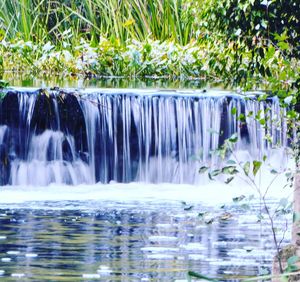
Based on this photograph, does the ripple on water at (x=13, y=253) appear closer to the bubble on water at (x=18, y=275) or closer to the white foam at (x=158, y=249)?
the bubble on water at (x=18, y=275)

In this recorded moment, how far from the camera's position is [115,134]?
13.9 metres

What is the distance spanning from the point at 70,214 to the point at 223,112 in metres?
4.10

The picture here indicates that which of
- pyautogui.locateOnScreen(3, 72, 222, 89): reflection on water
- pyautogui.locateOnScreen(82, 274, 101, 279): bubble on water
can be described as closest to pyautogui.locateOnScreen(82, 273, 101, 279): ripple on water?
pyautogui.locateOnScreen(82, 274, 101, 279): bubble on water

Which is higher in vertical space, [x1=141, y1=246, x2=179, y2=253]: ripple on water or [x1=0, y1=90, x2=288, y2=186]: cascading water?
[x1=0, y1=90, x2=288, y2=186]: cascading water

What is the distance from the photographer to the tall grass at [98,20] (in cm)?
2115

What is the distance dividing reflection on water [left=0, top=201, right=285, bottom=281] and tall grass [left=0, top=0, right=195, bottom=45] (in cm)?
1046

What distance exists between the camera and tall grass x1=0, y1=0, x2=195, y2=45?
21.2m

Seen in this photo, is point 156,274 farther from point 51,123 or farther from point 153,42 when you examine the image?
point 153,42

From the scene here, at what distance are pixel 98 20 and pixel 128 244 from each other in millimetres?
13964

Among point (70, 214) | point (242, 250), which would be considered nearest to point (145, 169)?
point (70, 214)

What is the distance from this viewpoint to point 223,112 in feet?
46.7

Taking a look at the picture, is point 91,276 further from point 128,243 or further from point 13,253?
point 128,243

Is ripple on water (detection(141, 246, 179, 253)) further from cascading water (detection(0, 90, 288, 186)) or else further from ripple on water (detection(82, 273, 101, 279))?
cascading water (detection(0, 90, 288, 186))

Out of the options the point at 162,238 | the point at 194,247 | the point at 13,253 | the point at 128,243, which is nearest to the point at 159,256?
the point at 194,247
